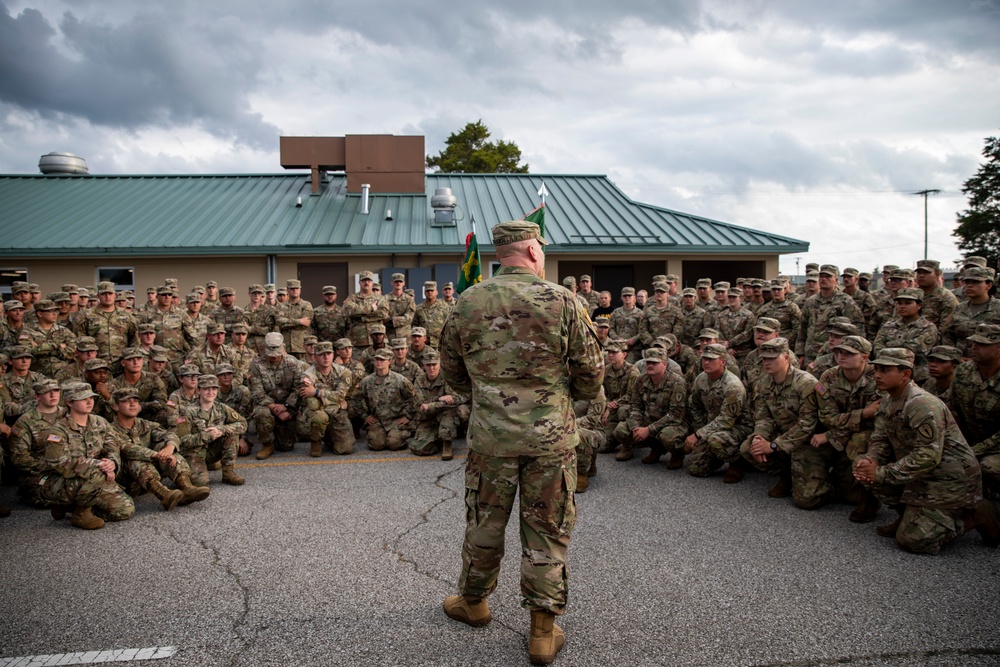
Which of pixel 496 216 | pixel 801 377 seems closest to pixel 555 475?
pixel 801 377

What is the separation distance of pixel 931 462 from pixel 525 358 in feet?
11.4

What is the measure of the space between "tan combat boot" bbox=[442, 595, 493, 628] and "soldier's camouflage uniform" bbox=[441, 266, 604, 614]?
1.01 ft

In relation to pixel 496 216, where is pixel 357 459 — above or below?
below

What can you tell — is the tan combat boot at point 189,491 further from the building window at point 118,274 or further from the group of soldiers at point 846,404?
the building window at point 118,274

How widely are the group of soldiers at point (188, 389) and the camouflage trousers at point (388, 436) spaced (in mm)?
19

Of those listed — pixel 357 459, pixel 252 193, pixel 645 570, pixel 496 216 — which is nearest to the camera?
pixel 645 570

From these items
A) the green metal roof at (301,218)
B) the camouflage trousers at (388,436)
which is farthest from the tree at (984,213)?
the camouflage trousers at (388,436)

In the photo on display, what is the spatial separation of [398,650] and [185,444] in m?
4.40

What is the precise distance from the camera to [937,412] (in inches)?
200

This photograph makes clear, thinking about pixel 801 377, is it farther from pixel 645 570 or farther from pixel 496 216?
pixel 496 216

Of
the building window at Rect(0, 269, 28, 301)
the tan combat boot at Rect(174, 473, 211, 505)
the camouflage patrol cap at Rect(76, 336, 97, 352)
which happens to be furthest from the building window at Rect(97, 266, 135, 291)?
the tan combat boot at Rect(174, 473, 211, 505)

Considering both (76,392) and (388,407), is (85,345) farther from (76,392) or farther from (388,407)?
(388,407)

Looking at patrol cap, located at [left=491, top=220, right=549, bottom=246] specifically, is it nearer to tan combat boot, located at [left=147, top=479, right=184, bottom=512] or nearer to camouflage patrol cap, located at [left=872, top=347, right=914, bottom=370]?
camouflage patrol cap, located at [left=872, top=347, right=914, bottom=370]

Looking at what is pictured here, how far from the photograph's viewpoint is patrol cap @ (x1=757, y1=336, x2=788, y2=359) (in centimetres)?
665
